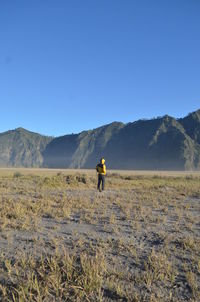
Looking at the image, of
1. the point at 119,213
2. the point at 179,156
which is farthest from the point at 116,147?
the point at 119,213

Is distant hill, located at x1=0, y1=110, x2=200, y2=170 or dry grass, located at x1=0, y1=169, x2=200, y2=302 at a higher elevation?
distant hill, located at x1=0, y1=110, x2=200, y2=170

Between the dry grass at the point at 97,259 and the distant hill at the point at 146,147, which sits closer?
the dry grass at the point at 97,259

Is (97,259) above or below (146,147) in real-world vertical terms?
below

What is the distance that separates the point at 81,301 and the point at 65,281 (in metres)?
0.57

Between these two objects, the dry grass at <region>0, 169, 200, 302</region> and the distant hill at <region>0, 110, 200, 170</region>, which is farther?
the distant hill at <region>0, 110, 200, 170</region>

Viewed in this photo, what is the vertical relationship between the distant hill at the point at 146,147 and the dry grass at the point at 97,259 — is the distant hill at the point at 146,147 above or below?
above

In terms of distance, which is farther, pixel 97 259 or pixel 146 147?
pixel 146 147

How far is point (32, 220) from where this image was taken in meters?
8.90

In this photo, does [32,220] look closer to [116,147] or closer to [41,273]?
[41,273]

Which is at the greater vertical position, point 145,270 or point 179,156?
point 179,156

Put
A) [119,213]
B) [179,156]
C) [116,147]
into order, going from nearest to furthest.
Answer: [119,213] < [179,156] < [116,147]

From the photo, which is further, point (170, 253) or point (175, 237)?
point (175, 237)

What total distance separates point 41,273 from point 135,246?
2.33m

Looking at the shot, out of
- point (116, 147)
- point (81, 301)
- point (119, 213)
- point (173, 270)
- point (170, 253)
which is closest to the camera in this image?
point (81, 301)
